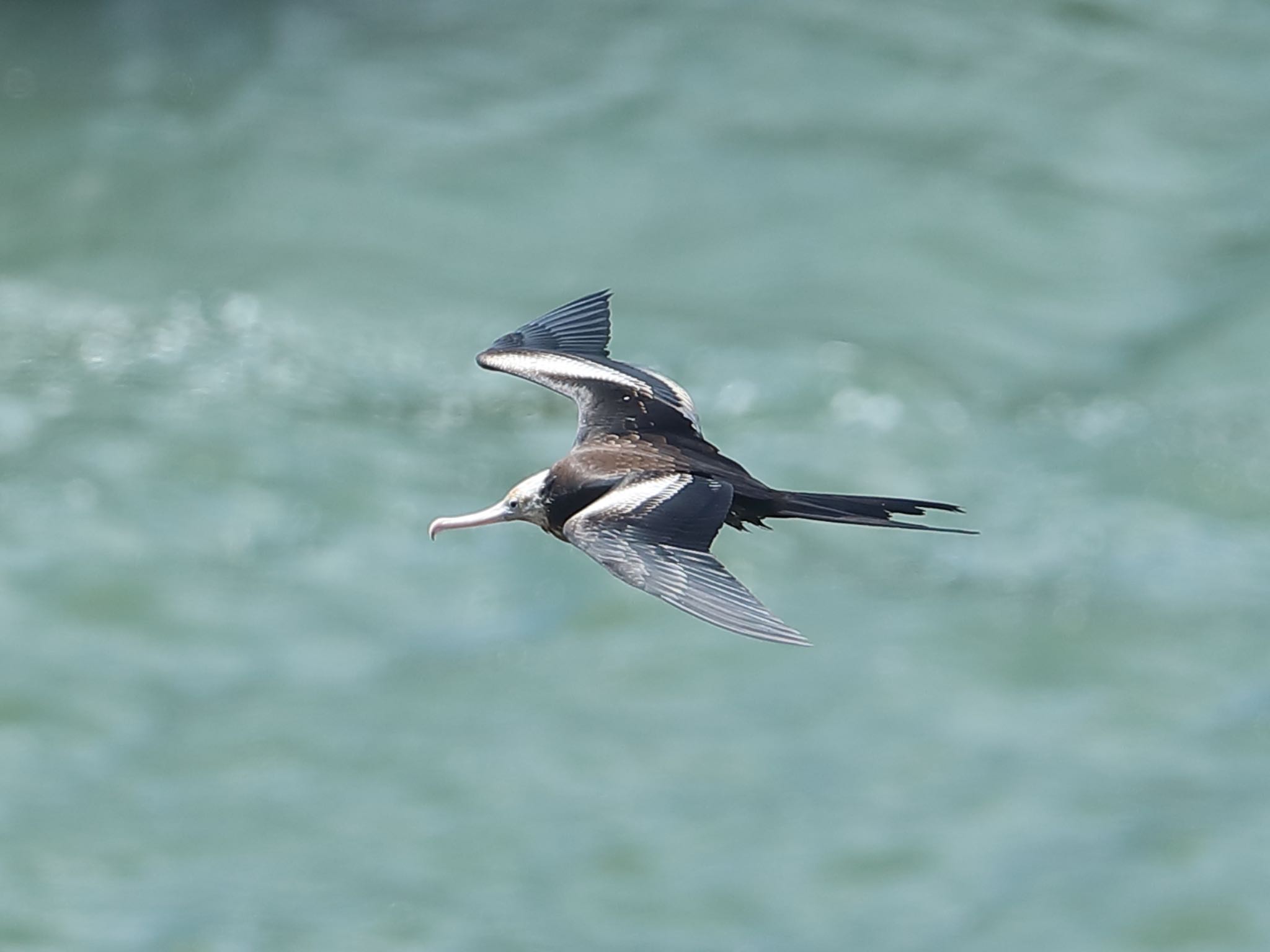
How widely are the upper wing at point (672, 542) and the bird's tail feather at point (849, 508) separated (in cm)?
25

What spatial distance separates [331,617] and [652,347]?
11.0ft

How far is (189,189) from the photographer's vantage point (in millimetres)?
18922

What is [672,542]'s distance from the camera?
310 inches

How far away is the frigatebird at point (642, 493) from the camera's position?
757 cm

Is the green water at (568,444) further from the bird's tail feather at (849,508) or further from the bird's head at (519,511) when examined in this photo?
the bird's tail feather at (849,508)

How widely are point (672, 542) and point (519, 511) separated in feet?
3.99

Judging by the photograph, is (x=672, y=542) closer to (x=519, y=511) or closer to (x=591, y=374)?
(x=519, y=511)

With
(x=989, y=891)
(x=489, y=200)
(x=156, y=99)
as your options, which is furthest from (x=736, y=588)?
(x=156, y=99)

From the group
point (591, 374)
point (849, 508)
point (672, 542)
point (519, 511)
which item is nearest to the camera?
point (672, 542)

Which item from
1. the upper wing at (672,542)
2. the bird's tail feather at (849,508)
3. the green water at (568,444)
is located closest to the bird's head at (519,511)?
the upper wing at (672,542)

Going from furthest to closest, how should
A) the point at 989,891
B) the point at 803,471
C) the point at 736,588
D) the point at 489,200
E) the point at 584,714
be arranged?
the point at 489,200 → the point at 803,471 → the point at 584,714 → the point at 989,891 → the point at 736,588

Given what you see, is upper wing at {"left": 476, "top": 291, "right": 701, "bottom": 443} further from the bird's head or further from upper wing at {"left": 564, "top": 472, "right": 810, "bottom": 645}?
upper wing at {"left": 564, "top": 472, "right": 810, "bottom": 645}

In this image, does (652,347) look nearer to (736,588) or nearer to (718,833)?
(718,833)

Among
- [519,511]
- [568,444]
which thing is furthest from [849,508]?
[568,444]
